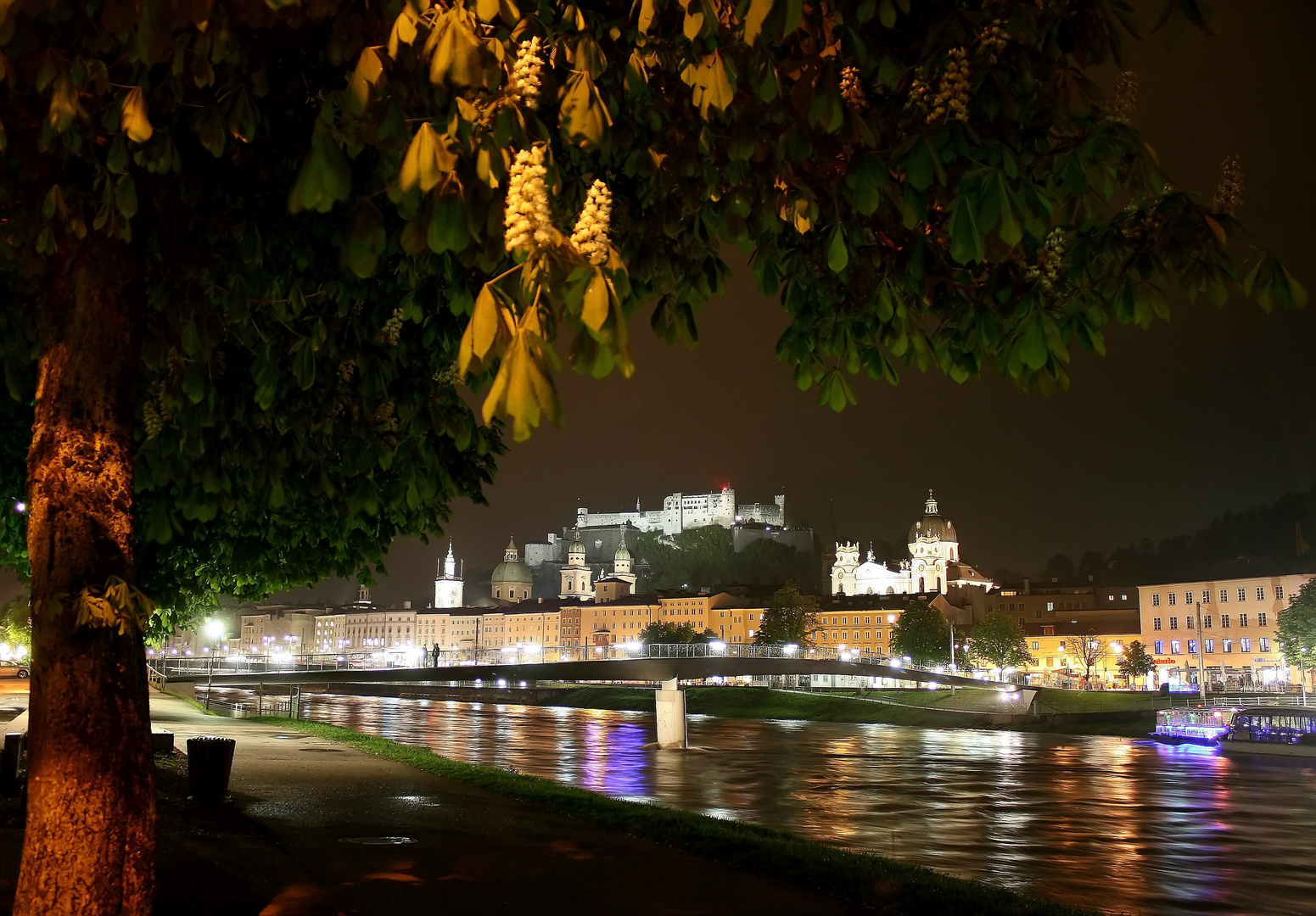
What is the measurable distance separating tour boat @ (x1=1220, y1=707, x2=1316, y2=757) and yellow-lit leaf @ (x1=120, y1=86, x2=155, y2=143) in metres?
54.6

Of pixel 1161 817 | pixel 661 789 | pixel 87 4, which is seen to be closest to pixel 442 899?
pixel 87 4

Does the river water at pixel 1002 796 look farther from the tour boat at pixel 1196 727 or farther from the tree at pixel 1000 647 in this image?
the tree at pixel 1000 647

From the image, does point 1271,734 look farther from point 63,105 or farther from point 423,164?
point 423,164

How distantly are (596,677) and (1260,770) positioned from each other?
91.0 feet

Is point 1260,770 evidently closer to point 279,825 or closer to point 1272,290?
point 279,825

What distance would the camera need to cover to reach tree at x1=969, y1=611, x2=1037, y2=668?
378 ft

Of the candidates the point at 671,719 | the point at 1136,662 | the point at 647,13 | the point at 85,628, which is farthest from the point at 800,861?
the point at 1136,662

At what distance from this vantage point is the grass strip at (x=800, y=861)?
11.7 m

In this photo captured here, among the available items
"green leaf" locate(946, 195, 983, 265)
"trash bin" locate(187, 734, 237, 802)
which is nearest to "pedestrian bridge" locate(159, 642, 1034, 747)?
"trash bin" locate(187, 734, 237, 802)

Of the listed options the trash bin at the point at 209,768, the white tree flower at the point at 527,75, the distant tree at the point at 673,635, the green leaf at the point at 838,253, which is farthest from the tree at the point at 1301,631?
the white tree flower at the point at 527,75

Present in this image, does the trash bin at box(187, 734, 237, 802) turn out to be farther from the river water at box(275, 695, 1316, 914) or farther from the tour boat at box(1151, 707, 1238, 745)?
the tour boat at box(1151, 707, 1238, 745)

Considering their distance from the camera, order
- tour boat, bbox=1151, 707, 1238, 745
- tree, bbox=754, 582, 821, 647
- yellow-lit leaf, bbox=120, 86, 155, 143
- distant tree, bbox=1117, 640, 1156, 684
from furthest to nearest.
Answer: tree, bbox=754, 582, 821, 647 < distant tree, bbox=1117, 640, 1156, 684 < tour boat, bbox=1151, 707, 1238, 745 < yellow-lit leaf, bbox=120, 86, 155, 143

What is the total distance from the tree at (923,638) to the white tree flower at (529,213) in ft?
395

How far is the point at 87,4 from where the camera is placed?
524cm
